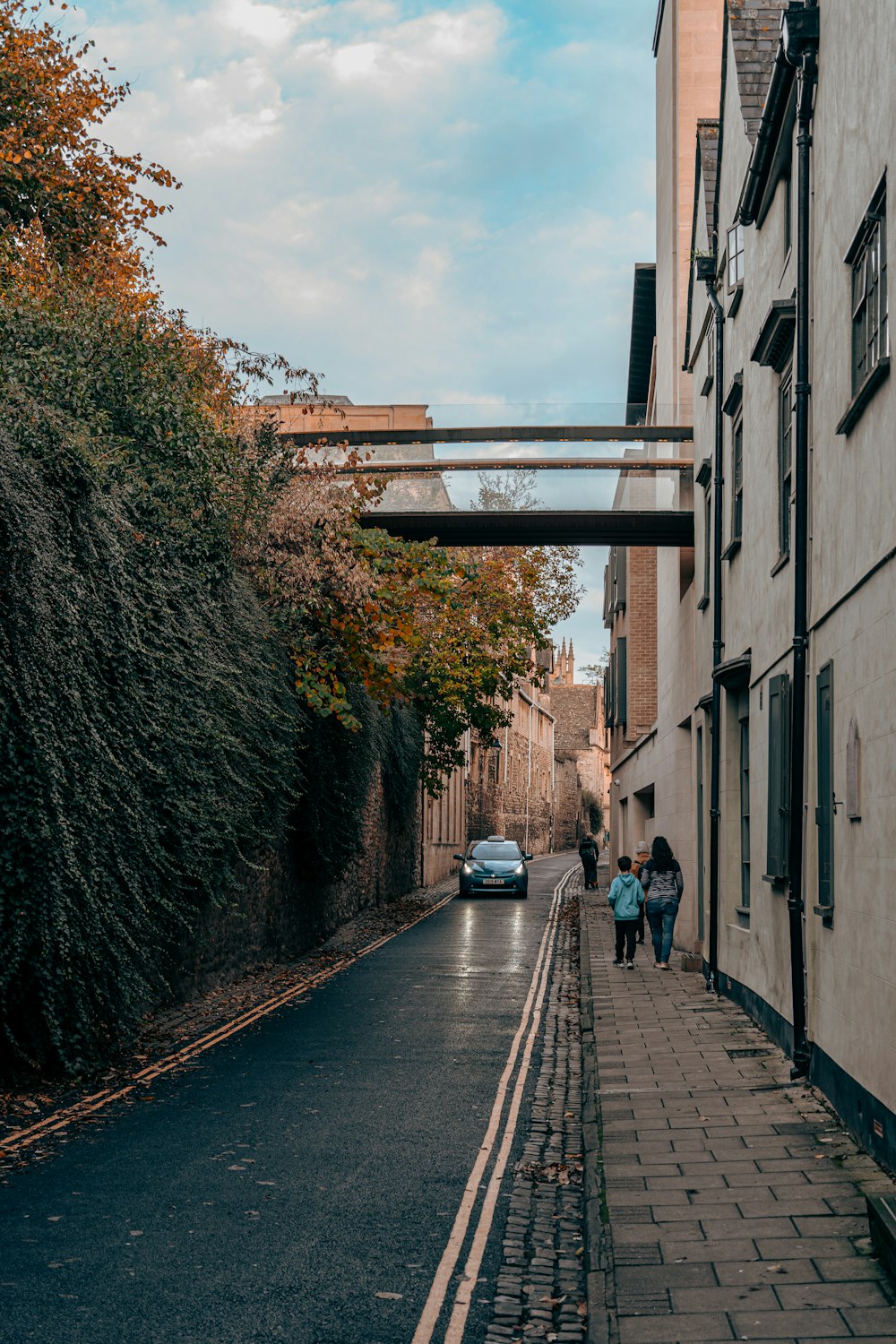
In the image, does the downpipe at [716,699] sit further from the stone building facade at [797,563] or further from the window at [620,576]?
the window at [620,576]

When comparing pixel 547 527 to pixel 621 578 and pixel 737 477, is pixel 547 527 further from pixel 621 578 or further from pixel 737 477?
pixel 621 578

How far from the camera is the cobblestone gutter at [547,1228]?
17.3 feet

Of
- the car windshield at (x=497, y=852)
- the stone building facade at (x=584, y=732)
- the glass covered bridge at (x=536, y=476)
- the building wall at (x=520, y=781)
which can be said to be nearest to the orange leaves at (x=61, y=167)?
the glass covered bridge at (x=536, y=476)

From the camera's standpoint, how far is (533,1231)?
6.48m

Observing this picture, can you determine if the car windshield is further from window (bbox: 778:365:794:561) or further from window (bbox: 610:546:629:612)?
window (bbox: 778:365:794:561)

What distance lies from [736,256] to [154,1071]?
10.9 meters

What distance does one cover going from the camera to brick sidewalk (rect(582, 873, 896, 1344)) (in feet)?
16.6

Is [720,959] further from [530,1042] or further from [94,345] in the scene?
[94,345]

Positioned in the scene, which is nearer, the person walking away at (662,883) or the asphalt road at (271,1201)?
the asphalt road at (271,1201)

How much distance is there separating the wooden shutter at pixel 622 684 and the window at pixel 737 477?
1463 centimetres

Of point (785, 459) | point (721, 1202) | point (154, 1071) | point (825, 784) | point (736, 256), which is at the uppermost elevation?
point (736, 256)

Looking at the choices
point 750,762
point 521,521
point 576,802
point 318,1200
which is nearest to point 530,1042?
point 750,762

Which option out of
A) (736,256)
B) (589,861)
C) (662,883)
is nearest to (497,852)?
(589,861)

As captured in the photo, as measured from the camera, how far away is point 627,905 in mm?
17844
